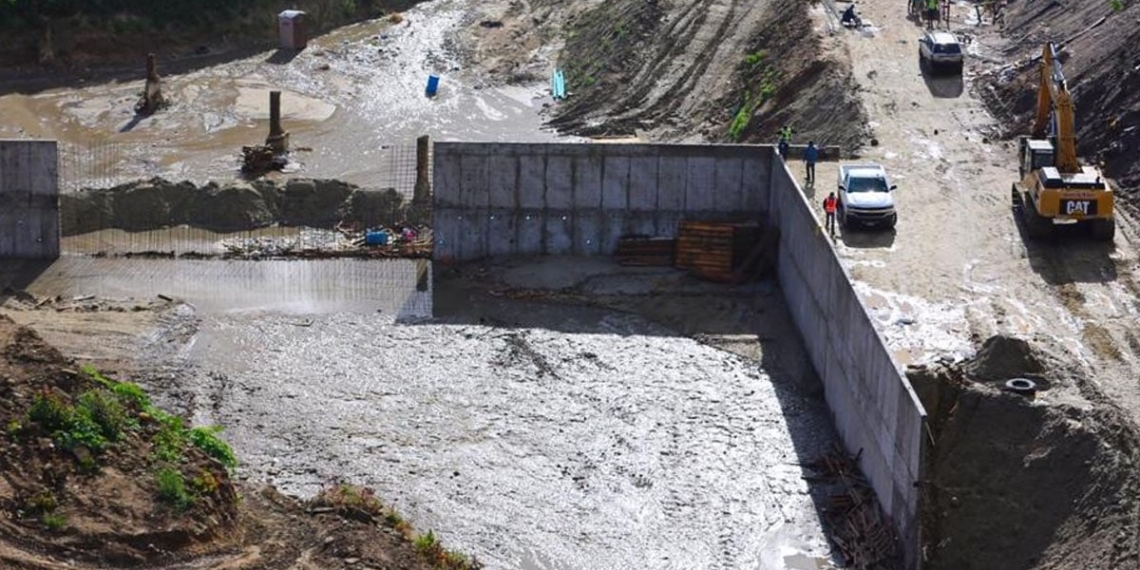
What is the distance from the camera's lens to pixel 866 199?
1770 inches

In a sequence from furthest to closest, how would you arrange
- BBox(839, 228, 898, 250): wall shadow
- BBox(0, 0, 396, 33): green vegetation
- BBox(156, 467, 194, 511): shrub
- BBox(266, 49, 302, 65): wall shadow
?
BBox(266, 49, 302, 65): wall shadow < BBox(0, 0, 396, 33): green vegetation < BBox(839, 228, 898, 250): wall shadow < BBox(156, 467, 194, 511): shrub

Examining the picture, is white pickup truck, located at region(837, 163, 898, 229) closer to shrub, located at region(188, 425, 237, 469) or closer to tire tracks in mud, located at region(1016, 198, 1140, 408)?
tire tracks in mud, located at region(1016, 198, 1140, 408)

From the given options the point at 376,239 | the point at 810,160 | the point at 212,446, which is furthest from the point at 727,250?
the point at 212,446

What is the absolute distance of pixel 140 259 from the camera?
49.9m

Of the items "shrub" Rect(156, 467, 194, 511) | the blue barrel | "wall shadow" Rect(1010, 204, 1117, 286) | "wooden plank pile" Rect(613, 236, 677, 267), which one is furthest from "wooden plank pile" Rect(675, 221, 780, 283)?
"shrub" Rect(156, 467, 194, 511)

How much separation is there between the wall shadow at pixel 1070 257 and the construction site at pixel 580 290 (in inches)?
5.0

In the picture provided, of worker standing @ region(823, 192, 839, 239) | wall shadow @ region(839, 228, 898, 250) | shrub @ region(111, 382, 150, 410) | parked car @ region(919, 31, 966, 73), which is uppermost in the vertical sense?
parked car @ region(919, 31, 966, 73)

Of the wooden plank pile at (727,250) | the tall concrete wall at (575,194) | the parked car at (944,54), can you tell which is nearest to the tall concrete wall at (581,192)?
the tall concrete wall at (575,194)

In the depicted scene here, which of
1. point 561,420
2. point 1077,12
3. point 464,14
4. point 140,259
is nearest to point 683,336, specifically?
point 561,420

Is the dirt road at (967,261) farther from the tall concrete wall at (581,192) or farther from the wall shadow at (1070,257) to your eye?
the tall concrete wall at (581,192)

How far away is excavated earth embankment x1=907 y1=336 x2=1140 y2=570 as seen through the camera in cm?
3158

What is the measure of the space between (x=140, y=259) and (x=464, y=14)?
23726 millimetres

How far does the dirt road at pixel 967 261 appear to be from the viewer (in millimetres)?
38250

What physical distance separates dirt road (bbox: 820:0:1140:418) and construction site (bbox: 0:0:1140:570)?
13 cm
